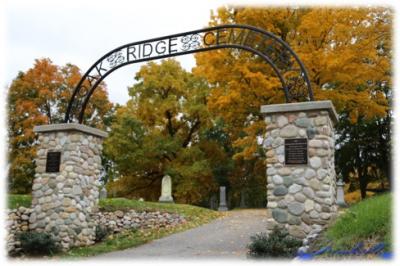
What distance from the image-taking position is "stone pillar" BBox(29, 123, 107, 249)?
8305 millimetres

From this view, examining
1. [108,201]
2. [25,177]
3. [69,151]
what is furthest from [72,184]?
[25,177]

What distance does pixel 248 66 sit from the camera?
39.0ft

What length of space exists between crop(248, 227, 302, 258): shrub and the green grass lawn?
88 centimetres

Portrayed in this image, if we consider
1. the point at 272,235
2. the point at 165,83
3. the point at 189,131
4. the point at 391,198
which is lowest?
the point at 272,235

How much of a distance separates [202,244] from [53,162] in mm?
3859

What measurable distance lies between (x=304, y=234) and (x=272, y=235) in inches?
21.2

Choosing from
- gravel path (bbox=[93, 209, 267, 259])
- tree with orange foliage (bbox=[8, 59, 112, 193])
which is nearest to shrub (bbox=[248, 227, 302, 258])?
gravel path (bbox=[93, 209, 267, 259])

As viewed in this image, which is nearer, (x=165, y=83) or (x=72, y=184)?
(x=72, y=184)

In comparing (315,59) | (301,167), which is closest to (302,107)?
(301,167)

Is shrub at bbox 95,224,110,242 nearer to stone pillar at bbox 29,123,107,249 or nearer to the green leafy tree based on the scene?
stone pillar at bbox 29,123,107,249

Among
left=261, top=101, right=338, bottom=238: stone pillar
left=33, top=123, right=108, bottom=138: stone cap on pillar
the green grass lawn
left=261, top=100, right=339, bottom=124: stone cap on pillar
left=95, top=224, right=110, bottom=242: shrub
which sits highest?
left=261, top=100, right=339, bottom=124: stone cap on pillar

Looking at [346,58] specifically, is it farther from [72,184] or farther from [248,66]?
[72,184]

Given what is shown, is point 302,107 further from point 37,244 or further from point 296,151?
point 37,244

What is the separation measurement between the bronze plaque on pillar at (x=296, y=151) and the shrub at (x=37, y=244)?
5.03 m
